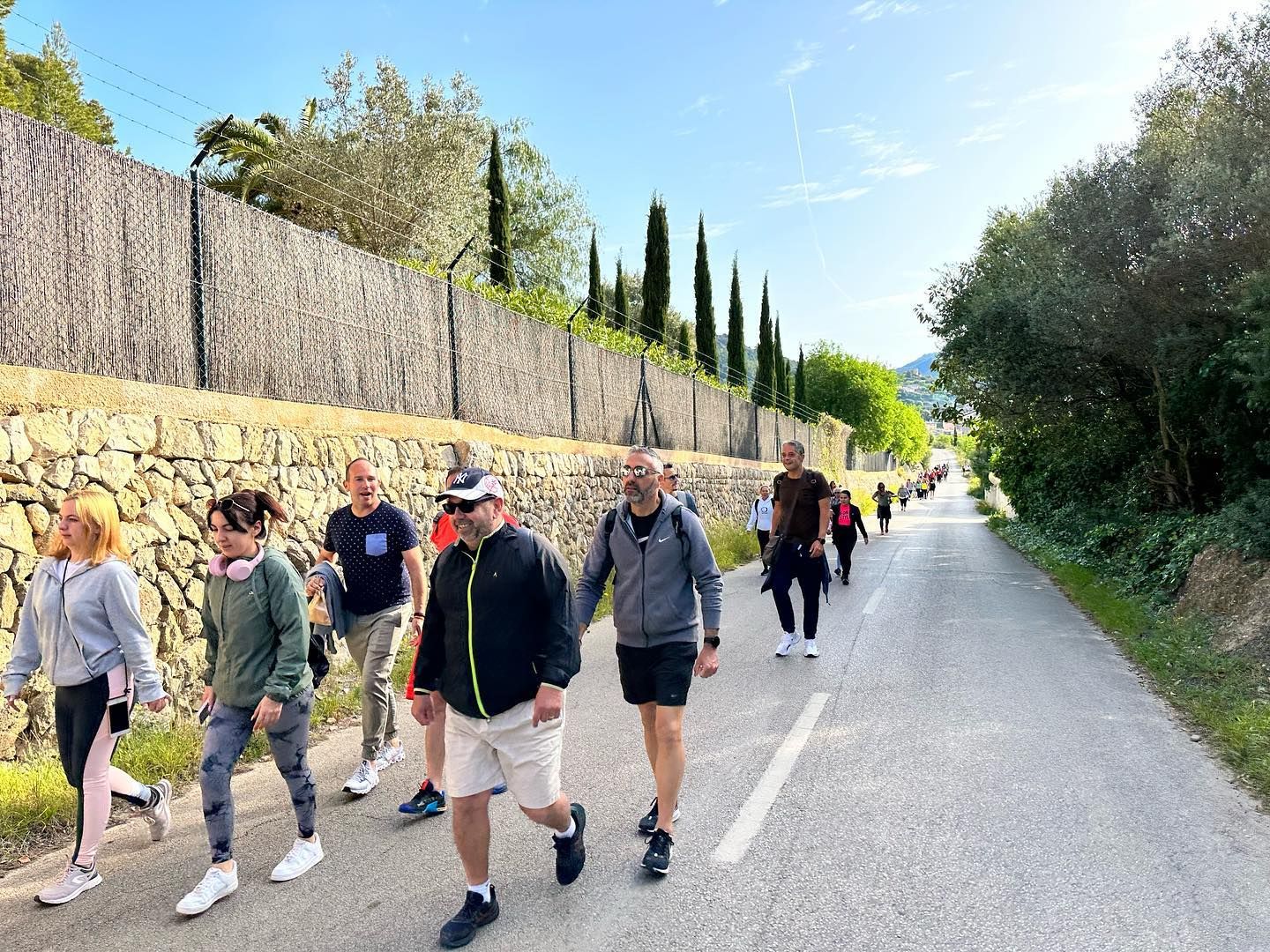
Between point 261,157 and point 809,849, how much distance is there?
93.2 feet

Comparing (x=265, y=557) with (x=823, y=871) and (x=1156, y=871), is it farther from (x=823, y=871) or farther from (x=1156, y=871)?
(x=1156, y=871)

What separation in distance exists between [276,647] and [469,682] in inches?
42.8

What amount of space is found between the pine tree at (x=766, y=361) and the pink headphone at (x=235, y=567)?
123 feet

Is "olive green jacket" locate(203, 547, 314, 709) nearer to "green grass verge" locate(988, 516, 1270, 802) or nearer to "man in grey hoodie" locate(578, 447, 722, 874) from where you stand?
"man in grey hoodie" locate(578, 447, 722, 874)

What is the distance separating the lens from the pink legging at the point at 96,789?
398 cm

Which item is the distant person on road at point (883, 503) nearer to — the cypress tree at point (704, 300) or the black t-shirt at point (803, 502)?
the cypress tree at point (704, 300)

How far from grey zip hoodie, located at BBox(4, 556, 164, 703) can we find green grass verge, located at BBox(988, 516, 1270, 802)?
586 cm

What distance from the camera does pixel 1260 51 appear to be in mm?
13016

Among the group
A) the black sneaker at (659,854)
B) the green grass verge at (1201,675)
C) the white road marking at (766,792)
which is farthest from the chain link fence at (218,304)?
the green grass verge at (1201,675)

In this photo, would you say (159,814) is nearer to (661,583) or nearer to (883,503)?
(661,583)

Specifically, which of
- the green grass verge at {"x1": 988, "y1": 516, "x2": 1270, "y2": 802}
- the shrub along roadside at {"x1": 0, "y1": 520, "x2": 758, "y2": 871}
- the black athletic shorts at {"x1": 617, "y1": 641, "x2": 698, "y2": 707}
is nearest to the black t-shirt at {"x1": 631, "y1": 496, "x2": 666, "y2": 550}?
the black athletic shorts at {"x1": 617, "y1": 641, "x2": 698, "y2": 707}

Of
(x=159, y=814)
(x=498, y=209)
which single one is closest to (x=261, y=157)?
(x=498, y=209)

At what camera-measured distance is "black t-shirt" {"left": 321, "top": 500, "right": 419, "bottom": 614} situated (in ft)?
17.2

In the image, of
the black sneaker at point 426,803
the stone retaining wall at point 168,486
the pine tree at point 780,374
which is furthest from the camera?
the pine tree at point 780,374
